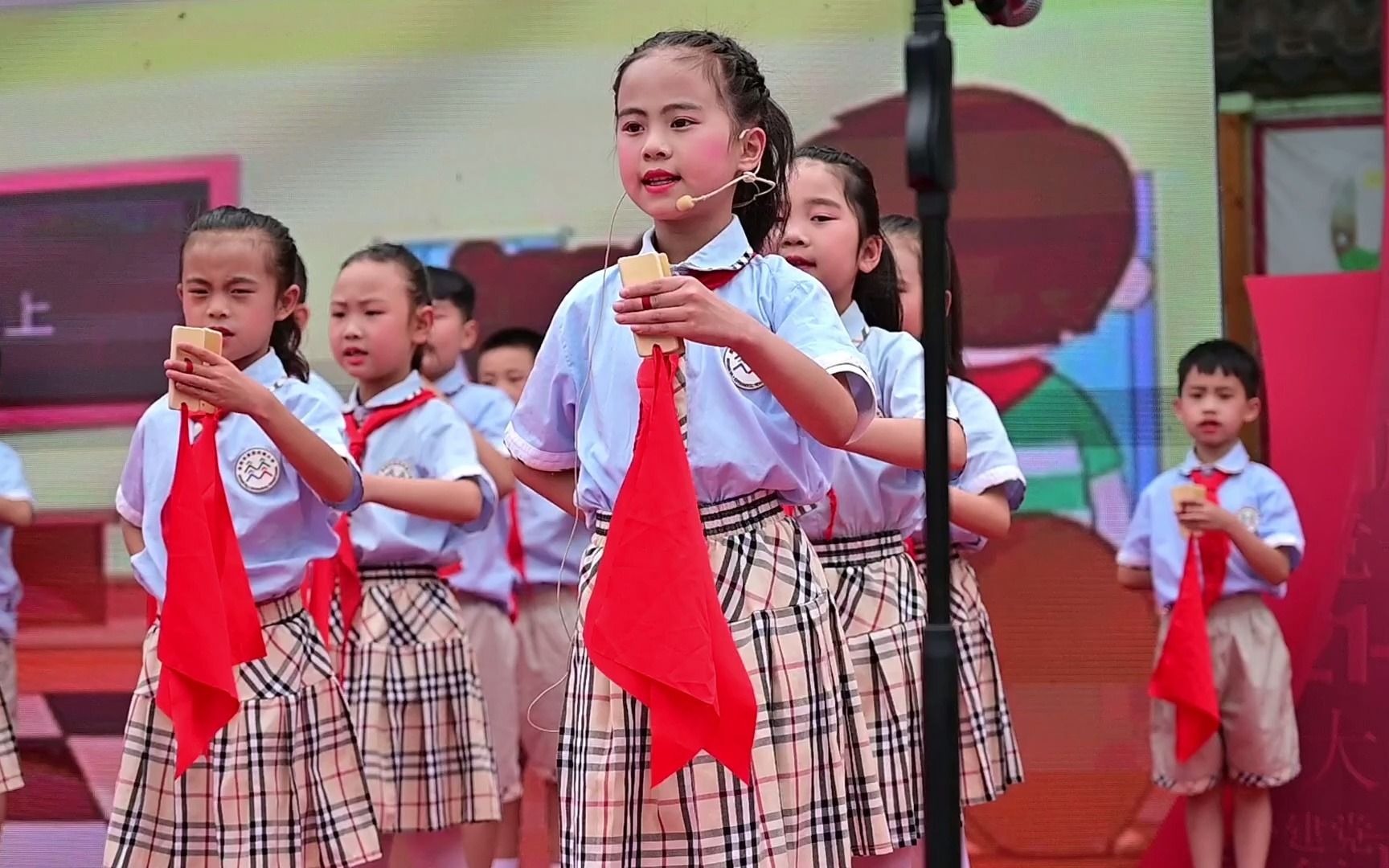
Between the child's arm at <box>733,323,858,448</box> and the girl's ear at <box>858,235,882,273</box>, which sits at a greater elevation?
the girl's ear at <box>858,235,882,273</box>

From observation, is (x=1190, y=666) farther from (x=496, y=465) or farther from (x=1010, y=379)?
(x=496, y=465)

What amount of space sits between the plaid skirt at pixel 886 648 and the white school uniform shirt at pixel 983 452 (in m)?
0.26

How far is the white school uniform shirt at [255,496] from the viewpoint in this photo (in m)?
2.84

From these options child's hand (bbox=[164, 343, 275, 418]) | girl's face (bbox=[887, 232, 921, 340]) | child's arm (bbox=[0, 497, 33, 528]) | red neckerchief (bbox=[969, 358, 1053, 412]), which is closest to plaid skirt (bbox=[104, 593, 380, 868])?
child's hand (bbox=[164, 343, 275, 418])

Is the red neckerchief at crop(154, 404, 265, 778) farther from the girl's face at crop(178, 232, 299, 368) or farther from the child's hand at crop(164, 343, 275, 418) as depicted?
the girl's face at crop(178, 232, 299, 368)

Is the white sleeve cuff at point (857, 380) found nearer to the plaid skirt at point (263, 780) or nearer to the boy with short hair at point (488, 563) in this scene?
the plaid skirt at point (263, 780)

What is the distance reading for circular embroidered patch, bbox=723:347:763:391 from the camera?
6.89 ft

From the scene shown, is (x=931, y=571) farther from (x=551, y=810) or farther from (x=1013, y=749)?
(x=551, y=810)

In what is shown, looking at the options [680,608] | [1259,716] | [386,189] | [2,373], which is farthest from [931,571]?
[2,373]

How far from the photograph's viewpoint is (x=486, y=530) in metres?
4.24

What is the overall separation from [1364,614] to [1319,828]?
0.55 m

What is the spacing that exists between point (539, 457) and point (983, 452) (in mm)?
1183

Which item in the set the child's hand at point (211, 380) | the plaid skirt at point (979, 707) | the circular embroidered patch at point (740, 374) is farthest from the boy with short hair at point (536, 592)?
the circular embroidered patch at point (740, 374)

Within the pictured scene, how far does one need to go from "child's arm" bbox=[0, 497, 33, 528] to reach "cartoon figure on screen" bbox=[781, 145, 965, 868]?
2321mm
